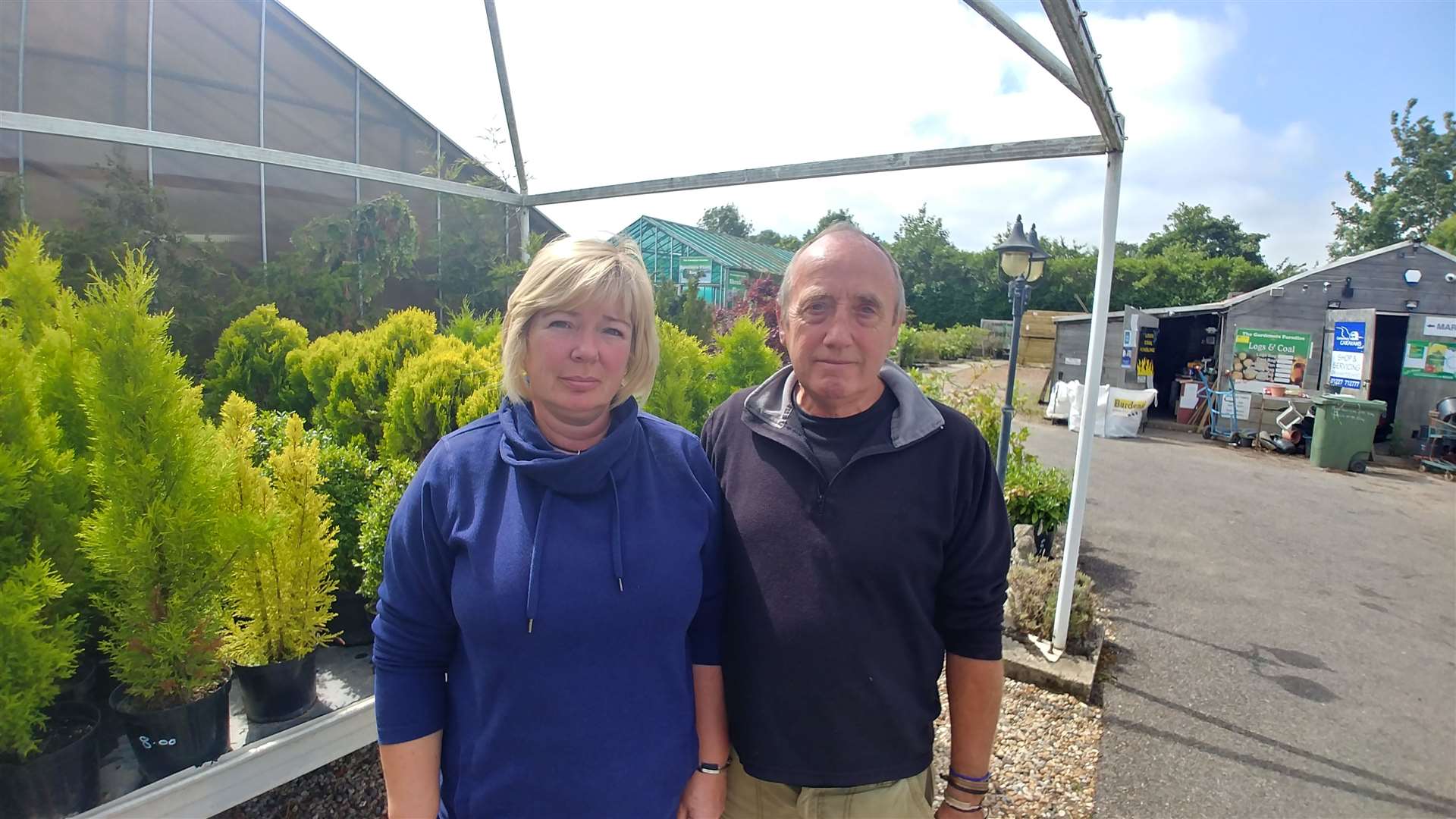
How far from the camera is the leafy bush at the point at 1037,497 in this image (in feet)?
18.8

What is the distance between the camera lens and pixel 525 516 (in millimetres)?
1375

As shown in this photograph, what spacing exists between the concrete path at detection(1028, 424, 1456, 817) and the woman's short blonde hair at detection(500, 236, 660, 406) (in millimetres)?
3034

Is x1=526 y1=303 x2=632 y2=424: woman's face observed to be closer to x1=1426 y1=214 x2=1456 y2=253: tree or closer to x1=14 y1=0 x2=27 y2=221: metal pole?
x1=14 y1=0 x2=27 y2=221: metal pole

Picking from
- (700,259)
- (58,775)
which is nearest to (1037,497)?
(58,775)

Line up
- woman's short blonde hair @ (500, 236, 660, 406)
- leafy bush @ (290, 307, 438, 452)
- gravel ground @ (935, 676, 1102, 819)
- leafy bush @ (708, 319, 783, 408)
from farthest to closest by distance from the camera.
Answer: leafy bush @ (708, 319, 783, 408)
leafy bush @ (290, 307, 438, 452)
gravel ground @ (935, 676, 1102, 819)
woman's short blonde hair @ (500, 236, 660, 406)

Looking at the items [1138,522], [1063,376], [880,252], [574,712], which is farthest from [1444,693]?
[1063,376]

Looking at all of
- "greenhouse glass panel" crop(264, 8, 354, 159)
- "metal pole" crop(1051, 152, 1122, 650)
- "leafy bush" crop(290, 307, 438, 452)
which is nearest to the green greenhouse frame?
"greenhouse glass panel" crop(264, 8, 354, 159)

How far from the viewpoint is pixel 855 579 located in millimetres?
1571

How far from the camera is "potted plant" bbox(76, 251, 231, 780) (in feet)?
6.06

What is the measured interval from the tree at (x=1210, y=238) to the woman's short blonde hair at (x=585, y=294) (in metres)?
53.3

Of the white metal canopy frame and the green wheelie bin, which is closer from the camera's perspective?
the white metal canopy frame

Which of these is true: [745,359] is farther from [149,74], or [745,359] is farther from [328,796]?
[149,74]

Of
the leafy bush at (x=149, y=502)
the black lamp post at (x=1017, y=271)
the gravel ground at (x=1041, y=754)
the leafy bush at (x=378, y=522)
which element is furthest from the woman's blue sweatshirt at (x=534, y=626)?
the black lamp post at (x=1017, y=271)

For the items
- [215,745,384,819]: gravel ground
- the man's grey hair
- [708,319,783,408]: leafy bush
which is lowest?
[215,745,384,819]: gravel ground
